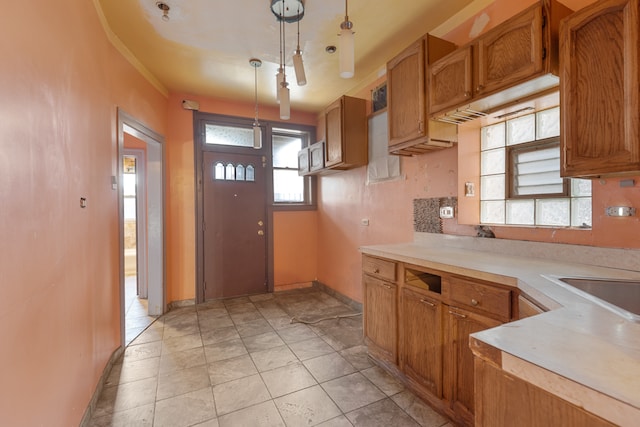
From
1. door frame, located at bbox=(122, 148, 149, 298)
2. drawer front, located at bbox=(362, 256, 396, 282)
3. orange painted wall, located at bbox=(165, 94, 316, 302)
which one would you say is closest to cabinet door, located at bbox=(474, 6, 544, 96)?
drawer front, located at bbox=(362, 256, 396, 282)

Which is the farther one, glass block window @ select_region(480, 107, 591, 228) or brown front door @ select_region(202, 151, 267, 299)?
brown front door @ select_region(202, 151, 267, 299)

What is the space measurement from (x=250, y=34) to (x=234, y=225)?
95.7 inches

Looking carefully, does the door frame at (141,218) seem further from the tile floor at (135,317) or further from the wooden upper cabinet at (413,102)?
the wooden upper cabinet at (413,102)

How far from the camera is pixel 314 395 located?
6.41 ft

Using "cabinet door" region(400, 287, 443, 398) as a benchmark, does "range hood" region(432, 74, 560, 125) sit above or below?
above

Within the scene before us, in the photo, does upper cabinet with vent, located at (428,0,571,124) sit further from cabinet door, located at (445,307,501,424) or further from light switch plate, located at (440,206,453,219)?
cabinet door, located at (445,307,501,424)

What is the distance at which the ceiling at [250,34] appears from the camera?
212cm

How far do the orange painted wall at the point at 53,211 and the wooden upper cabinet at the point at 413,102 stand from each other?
214 cm

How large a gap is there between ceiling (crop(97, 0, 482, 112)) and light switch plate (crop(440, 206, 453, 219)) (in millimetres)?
1460

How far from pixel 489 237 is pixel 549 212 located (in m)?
0.40

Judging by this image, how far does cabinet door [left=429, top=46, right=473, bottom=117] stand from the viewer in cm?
178

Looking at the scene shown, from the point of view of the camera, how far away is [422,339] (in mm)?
1861

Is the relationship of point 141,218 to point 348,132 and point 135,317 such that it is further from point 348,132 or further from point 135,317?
point 348,132

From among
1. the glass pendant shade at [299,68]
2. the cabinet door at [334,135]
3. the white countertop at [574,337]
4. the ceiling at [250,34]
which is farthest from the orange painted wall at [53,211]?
the cabinet door at [334,135]
